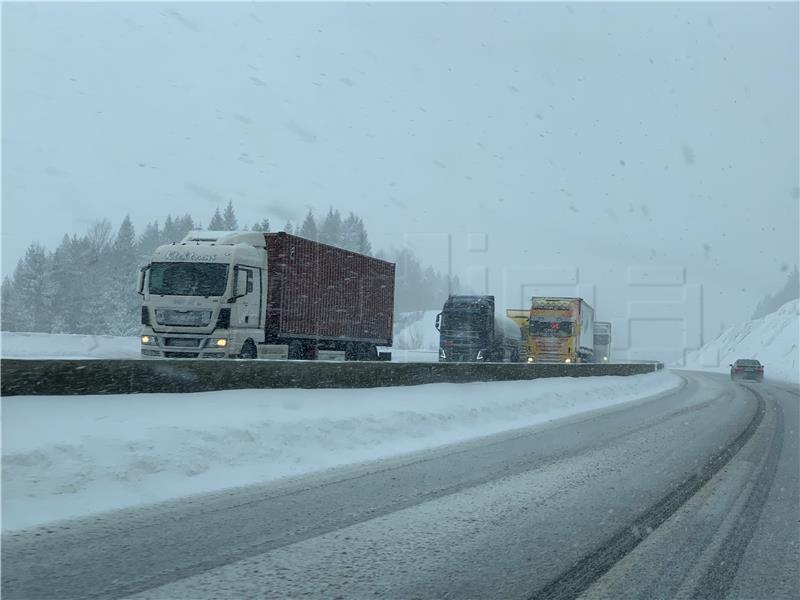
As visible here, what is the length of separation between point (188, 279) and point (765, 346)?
101 meters

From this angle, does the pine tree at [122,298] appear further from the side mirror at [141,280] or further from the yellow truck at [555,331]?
the side mirror at [141,280]

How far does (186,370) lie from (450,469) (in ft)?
12.3

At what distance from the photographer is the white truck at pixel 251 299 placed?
16281 millimetres

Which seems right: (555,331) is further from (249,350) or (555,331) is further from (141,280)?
(141,280)

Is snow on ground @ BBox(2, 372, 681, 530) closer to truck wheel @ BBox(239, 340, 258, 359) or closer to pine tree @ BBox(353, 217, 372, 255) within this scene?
truck wheel @ BBox(239, 340, 258, 359)

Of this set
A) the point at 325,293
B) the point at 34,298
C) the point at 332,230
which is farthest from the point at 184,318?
the point at 332,230

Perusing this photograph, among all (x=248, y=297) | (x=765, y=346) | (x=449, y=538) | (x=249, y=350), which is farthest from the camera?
(x=765, y=346)

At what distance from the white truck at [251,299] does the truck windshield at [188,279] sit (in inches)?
1.0

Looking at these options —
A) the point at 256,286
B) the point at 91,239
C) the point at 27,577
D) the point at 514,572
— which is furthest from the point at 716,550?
the point at 91,239

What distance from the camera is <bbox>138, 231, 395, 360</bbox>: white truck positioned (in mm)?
16281

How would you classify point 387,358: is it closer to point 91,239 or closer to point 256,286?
point 256,286

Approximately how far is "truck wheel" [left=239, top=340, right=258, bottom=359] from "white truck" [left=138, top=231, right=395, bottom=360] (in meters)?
0.03

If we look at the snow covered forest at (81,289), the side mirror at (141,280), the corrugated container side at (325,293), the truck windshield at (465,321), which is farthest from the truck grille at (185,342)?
the snow covered forest at (81,289)

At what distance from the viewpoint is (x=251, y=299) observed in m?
17.2
